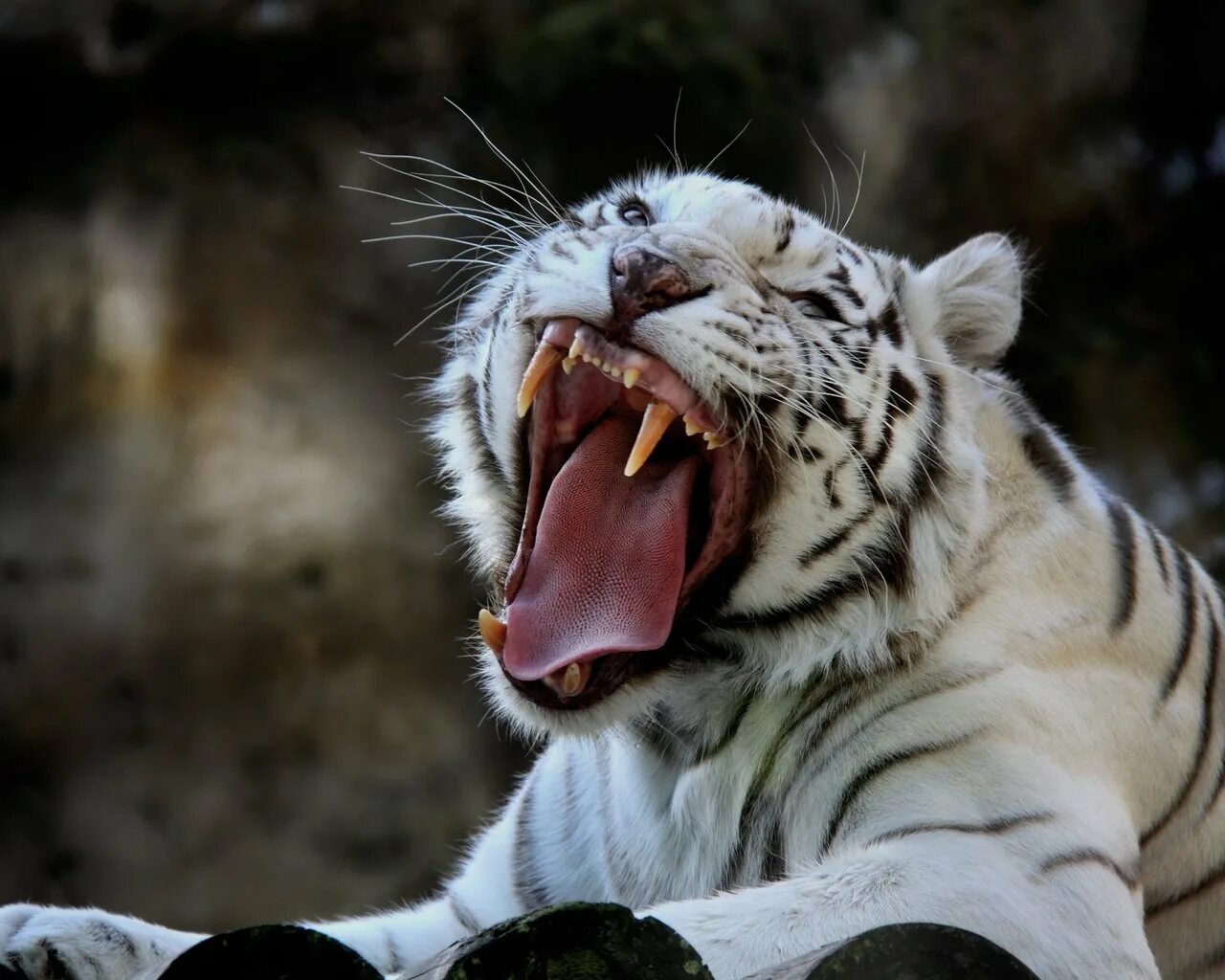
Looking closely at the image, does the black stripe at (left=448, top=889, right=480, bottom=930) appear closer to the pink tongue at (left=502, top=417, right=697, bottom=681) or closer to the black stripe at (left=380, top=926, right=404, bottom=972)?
the black stripe at (left=380, top=926, right=404, bottom=972)

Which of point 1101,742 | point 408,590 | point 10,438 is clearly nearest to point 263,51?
point 10,438

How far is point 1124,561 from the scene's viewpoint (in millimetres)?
2152

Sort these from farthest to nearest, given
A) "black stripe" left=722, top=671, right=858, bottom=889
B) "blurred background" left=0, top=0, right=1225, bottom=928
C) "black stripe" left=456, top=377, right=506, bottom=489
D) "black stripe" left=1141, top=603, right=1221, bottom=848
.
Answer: "blurred background" left=0, top=0, right=1225, bottom=928
"black stripe" left=456, top=377, right=506, bottom=489
"black stripe" left=1141, top=603, right=1221, bottom=848
"black stripe" left=722, top=671, right=858, bottom=889

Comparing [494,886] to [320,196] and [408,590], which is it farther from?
[320,196]

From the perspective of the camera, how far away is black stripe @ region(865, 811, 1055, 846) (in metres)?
1.73

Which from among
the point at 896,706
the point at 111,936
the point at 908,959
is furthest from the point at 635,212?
the point at 908,959

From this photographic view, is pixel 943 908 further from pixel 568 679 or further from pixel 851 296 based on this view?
pixel 851 296

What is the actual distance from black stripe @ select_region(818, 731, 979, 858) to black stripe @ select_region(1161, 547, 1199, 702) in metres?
0.41

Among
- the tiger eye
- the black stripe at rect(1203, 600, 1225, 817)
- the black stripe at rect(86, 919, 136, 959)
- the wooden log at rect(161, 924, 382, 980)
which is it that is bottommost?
the black stripe at rect(1203, 600, 1225, 817)

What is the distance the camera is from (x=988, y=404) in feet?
7.26

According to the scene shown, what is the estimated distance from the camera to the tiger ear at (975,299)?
2256mm

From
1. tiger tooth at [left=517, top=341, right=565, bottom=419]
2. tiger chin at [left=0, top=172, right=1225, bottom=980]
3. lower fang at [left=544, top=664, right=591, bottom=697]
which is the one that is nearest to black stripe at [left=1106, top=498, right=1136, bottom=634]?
tiger chin at [left=0, top=172, right=1225, bottom=980]

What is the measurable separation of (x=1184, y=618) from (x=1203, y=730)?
17 centimetres

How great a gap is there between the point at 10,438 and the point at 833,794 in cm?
320
